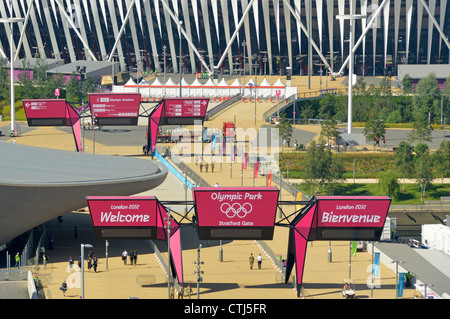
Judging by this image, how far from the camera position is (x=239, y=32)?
143 metres

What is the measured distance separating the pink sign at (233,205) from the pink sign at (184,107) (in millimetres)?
42145

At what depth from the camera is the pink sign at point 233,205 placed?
136 feet

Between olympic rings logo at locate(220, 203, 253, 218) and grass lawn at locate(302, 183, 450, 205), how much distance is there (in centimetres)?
3192

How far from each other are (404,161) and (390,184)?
16.6 feet

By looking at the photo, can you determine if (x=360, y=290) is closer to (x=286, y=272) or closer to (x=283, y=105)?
(x=286, y=272)

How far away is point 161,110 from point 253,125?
655 inches

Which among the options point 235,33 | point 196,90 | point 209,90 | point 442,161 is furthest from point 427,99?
point 235,33

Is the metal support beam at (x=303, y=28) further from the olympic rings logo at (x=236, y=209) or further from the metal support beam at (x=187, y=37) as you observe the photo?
the olympic rings logo at (x=236, y=209)

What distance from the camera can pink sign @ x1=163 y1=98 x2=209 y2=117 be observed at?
8362 cm

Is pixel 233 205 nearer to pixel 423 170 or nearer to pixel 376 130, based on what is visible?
pixel 423 170

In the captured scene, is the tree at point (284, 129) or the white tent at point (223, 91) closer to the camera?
the tree at point (284, 129)

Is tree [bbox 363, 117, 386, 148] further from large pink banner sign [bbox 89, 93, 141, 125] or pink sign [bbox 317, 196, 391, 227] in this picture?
pink sign [bbox 317, 196, 391, 227]

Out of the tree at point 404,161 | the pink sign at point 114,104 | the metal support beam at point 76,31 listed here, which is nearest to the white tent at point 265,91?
the pink sign at point 114,104
